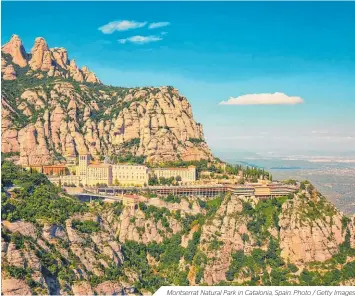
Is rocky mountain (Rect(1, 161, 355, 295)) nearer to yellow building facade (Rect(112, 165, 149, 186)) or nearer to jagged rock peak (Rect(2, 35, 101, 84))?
yellow building facade (Rect(112, 165, 149, 186))

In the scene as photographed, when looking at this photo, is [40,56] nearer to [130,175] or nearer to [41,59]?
[41,59]

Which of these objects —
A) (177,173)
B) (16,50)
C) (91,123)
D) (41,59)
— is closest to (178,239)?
(177,173)

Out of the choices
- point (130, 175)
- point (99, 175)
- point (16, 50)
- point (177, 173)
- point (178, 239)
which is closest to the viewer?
point (178, 239)

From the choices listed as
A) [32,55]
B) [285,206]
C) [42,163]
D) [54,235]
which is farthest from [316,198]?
[32,55]

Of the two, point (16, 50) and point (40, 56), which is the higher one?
point (16, 50)

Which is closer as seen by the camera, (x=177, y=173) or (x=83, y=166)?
(x=83, y=166)

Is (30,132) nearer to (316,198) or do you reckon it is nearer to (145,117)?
(145,117)

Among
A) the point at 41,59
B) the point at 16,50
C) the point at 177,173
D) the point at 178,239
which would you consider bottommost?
the point at 178,239

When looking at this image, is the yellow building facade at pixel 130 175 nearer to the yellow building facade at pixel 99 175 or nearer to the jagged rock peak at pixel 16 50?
the yellow building facade at pixel 99 175
